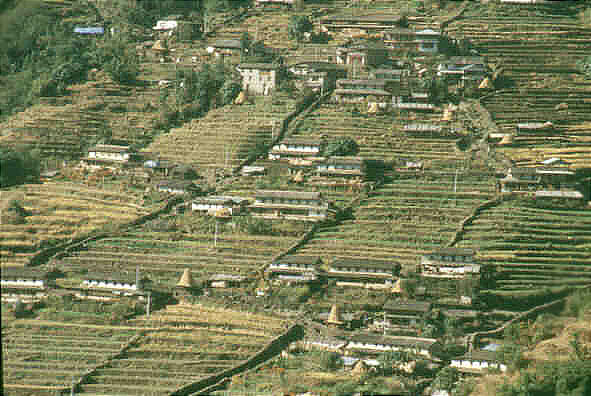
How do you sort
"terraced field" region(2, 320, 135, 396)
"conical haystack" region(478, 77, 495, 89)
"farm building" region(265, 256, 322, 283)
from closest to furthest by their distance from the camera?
"terraced field" region(2, 320, 135, 396) → "farm building" region(265, 256, 322, 283) → "conical haystack" region(478, 77, 495, 89)

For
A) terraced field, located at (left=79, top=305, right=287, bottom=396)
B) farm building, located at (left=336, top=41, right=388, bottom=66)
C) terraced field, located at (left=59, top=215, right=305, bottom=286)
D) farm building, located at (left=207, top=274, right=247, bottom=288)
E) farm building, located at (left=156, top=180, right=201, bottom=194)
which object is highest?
farm building, located at (left=336, top=41, right=388, bottom=66)

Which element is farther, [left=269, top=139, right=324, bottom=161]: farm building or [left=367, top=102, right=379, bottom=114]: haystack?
[left=367, top=102, right=379, bottom=114]: haystack

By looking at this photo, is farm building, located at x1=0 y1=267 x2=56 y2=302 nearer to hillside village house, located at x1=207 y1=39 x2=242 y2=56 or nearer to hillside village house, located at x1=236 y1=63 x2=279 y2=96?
hillside village house, located at x1=236 y1=63 x2=279 y2=96

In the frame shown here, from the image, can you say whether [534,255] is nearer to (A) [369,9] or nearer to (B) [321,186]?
(B) [321,186]

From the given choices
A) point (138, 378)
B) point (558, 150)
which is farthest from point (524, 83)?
point (138, 378)

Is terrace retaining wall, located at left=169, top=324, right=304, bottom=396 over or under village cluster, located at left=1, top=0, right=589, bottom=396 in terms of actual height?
under

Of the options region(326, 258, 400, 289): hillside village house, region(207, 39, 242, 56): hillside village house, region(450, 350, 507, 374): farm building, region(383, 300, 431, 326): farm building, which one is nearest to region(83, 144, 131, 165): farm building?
region(207, 39, 242, 56): hillside village house
